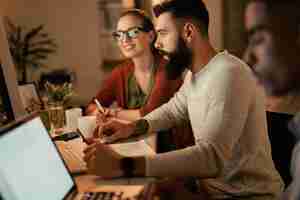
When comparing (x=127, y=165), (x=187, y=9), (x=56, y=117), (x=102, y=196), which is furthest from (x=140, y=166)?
(x=56, y=117)

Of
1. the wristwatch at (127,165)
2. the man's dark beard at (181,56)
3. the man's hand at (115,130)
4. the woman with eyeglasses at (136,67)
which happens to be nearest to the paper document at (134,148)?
the man's hand at (115,130)

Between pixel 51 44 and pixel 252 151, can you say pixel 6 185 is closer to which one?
pixel 252 151

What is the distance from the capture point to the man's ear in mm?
1612

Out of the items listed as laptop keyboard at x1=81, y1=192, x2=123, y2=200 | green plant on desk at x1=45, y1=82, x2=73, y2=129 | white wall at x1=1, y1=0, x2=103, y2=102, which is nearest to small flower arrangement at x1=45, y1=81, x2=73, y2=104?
green plant on desk at x1=45, y1=82, x2=73, y2=129

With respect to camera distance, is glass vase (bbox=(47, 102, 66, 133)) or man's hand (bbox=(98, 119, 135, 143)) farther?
glass vase (bbox=(47, 102, 66, 133))

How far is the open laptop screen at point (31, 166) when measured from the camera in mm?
921

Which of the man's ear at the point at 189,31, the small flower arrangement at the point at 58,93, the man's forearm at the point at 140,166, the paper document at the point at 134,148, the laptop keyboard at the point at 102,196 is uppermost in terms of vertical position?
the man's ear at the point at 189,31

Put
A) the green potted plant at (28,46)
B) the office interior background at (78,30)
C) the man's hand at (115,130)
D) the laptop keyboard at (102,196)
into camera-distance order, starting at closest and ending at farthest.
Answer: the laptop keyboard at (102,196) → the man's hand at (115,130) → the green potted plant at (28,46) → the office interior background at (78,30)

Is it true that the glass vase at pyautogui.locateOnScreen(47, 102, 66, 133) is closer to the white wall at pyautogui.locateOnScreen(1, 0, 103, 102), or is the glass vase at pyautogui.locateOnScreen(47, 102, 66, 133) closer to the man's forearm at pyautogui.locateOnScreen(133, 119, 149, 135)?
the man's forearm at pyautogui.locateOnScreen(133, 119, 149, 135)

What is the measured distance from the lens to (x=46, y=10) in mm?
4770

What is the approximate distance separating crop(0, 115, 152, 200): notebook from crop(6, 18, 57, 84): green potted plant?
141 inches

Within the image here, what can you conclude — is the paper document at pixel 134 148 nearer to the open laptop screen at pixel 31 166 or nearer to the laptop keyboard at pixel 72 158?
the laptop keyboard at pixel 72 158

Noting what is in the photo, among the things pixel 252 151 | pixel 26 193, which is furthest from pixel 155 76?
pixel 26 193

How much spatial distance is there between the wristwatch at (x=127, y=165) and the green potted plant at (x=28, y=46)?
139 inches
